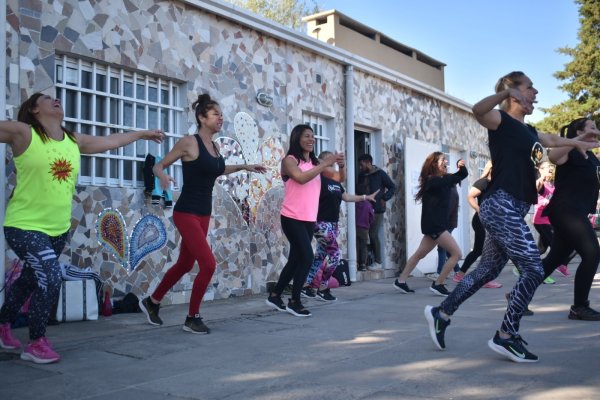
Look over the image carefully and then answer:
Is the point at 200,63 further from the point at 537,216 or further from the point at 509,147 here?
the point at 537,216

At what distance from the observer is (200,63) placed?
746 centimetres

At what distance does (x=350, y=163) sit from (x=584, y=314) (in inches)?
195

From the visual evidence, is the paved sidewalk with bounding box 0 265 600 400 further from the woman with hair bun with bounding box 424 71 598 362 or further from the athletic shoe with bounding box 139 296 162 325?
the woman with hair bun with bounding box 424 71 598 362

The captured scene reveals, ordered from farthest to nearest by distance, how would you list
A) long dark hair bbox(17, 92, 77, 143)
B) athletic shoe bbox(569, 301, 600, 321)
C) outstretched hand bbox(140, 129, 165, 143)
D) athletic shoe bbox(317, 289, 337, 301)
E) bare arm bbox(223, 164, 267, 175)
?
athletic shoe bbox(317, 289, 337, 301) < bare arm bbox(223, 164, 267, 175) < athletic shoe bbox(569, 301, 600, 321) < outstretched hand bbox(140, 129, 165, 143) < long dark hair bbox(17, 92, 77, 143)

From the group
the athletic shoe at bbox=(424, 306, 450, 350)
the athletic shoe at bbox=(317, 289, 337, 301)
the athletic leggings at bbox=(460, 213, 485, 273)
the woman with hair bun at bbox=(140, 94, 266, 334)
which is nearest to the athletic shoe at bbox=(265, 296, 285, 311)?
the athletic shoe at bbox=(317, 289, 337, 301)

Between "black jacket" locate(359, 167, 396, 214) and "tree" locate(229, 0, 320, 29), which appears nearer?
"black jacket" locate(359, 167, 396, 214)

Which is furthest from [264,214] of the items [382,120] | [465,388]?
[465,388]

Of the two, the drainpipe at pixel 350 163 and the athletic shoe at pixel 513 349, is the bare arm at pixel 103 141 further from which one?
the drainpipe at pixel 350 163

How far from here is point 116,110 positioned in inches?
262

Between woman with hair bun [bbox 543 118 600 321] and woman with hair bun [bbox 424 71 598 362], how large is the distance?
1.39 metres

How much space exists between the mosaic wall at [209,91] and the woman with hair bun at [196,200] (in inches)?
56.2

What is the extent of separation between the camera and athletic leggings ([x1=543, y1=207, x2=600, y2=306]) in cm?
542

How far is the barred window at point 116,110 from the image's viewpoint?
6207mm

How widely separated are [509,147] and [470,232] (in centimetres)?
1065
